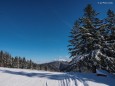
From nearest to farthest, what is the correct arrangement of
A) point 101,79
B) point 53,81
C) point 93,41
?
point 53,81 < point 101,79 < point 93,41

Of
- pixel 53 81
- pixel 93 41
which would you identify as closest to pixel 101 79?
pixel 53 81

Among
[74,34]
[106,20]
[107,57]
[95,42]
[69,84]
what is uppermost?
[106,20]

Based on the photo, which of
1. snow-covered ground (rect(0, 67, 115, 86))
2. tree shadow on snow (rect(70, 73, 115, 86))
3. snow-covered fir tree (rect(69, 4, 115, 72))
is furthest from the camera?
snow-covered fir tree (rect(69, 4, 115, 72))

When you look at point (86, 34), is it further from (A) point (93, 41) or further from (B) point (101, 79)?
(B) point (101, 79)

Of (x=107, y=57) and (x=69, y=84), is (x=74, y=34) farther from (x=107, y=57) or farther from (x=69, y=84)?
(x=69, y=84)

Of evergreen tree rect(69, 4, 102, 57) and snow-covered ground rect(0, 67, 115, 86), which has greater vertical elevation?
evergreen tree rect(69, 4, 102, 57)

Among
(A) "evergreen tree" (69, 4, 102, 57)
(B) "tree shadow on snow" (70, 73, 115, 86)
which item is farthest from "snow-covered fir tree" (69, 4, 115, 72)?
(B) "tree shadow on snow" (70, 73, 115, 86)

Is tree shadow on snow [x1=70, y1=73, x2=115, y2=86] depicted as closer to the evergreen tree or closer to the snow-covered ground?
the snow-covered ground

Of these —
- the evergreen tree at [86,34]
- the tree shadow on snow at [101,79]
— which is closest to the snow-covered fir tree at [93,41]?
the evergreen tree at [86,34]

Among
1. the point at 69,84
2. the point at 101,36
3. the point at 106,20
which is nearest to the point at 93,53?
the point at 101,36

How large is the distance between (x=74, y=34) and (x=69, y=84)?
15.9 meters

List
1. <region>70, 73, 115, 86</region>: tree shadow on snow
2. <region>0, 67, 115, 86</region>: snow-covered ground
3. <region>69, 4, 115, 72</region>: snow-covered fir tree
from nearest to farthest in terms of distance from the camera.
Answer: <region>0, 67, 115, 86</region>: snow-covered ground → <region>70, 73, 115, 86</region>: tree shadow on snow → <region>69, 4, 115, 72</region>: snow-covered fir tree

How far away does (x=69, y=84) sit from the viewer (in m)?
11.0

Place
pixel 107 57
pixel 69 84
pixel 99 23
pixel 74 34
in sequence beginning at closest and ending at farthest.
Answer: pixel 69 84, pixel 107 57, pixel 99 23, pixel 74 34
